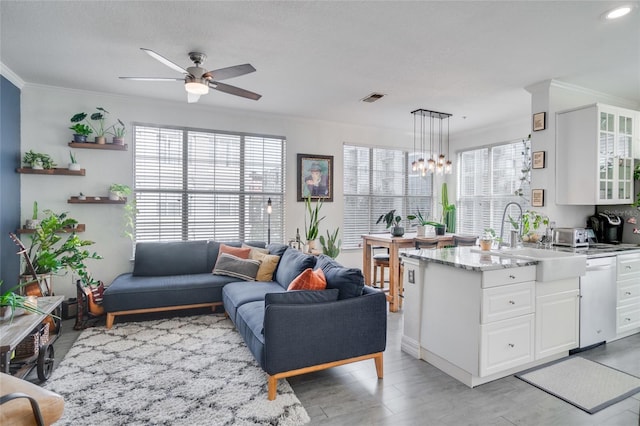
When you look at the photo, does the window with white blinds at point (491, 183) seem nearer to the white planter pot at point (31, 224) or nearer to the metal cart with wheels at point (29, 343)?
the metal cart with wheels at point (29, 343)

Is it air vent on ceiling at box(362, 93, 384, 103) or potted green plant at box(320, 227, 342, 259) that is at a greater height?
air vent on ceiling at box(362, 93, 384, 103)

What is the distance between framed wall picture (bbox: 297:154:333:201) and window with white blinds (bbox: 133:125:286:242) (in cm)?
31

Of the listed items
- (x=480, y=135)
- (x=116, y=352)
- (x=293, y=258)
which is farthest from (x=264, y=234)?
(x=480, y=135)

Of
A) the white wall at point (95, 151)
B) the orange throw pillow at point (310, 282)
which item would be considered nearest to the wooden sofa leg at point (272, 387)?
the orange throw pillow at point (310, 282)

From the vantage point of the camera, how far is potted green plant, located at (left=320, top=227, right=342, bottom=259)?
5215mm

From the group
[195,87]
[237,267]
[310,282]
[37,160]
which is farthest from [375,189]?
[37,160]

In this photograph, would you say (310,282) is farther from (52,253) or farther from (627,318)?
(627,318)

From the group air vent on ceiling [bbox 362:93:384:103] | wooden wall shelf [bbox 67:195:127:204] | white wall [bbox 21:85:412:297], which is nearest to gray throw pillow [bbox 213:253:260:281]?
white wall [bbox 21:85:412:297]

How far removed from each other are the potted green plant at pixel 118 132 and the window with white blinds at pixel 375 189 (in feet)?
11.0

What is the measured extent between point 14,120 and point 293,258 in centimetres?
355

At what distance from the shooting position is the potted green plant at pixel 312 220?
5039 millimetres

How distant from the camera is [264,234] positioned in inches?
207

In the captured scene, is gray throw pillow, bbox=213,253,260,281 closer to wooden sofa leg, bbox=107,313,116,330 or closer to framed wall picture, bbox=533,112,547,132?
wooden sofa leg, bbox=107,313,116,330

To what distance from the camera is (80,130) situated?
4070mm
